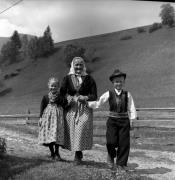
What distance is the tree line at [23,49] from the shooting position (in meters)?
41.6

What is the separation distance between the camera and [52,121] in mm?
6176

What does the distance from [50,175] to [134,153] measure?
3987 millimetres

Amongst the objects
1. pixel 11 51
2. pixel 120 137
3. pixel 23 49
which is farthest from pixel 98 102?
pixel 23 49

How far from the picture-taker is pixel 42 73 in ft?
122

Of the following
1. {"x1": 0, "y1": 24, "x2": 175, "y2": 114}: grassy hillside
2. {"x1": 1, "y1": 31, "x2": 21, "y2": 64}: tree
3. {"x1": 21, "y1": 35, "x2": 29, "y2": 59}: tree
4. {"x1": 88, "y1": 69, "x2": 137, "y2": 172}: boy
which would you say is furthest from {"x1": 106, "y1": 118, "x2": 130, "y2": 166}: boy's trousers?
{"x1": 1, "y1": 31, "x2": 21, "y2": 64}: tree

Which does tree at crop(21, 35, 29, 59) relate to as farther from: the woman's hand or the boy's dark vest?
the boy's dark vest

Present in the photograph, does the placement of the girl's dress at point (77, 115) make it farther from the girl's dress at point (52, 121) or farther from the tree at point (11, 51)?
the tree at point (11, 51)

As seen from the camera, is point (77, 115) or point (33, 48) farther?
point (33, 48)

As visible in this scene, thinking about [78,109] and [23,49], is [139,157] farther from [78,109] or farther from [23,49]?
[23,49]

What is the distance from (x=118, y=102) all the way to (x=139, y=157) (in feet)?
8.34

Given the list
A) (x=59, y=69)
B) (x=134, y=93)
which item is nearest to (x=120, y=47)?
(x=134, y=93)

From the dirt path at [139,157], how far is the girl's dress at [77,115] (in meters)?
0.87

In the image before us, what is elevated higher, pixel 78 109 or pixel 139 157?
pixel 78 109

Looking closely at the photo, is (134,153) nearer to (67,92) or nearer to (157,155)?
(157,155)
